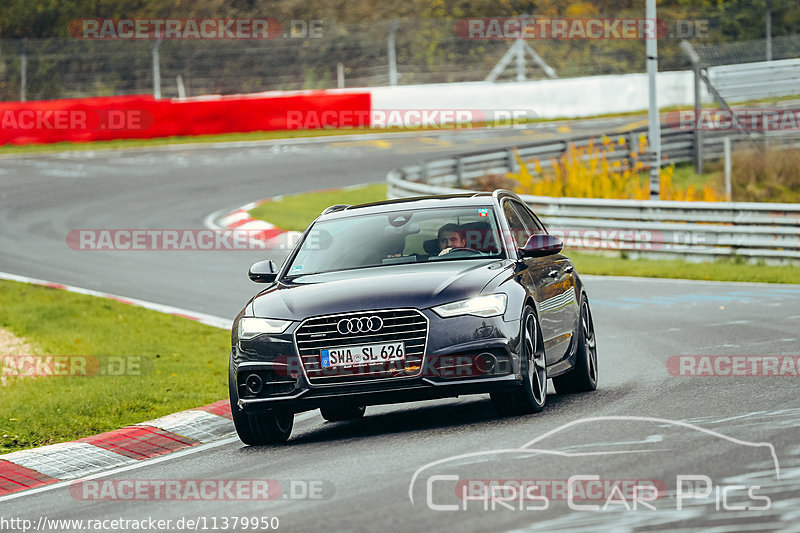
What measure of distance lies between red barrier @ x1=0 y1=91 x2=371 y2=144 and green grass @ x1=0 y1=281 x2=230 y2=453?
2169 centimetres

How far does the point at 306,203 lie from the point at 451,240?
1884cm

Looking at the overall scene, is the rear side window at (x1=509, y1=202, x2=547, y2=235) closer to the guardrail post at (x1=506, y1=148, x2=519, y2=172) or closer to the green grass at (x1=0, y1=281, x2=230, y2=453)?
the green grass at (x1=0, y1=281, x2=230, y2=453)

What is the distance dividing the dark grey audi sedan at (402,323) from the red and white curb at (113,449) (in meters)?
0.89

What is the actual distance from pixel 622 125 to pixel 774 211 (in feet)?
66.4

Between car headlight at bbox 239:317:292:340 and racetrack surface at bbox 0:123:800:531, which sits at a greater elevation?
car headlight at bbox 239:317:292:340

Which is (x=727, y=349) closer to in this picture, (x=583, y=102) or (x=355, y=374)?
(x=355, y=374)

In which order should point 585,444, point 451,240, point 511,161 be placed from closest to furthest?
1. point 585,444
2. point 451,240
3. point 511,161

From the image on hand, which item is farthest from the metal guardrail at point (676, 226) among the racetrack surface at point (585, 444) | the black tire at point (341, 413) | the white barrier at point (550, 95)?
the white barrier at point (550, 95)

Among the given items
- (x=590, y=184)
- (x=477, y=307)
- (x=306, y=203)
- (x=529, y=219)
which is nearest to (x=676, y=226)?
(x=590, y=184)

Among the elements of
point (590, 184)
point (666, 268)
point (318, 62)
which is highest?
point (318, 62)

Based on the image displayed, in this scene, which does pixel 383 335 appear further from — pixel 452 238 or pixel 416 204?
pixel 416 204

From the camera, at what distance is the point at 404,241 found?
989 centimetres

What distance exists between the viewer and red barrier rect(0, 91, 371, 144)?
39750mm

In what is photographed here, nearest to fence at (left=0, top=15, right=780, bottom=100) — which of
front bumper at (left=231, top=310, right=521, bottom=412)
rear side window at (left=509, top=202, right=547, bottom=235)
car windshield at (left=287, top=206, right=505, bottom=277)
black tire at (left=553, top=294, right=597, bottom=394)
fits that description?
rear side window at (left=509, top=202, right=547, bottom=235)
